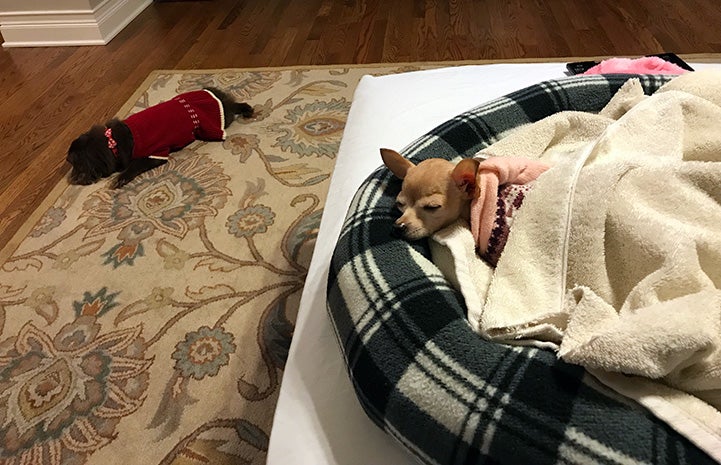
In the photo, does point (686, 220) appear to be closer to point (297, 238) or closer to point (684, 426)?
point (684, 426)

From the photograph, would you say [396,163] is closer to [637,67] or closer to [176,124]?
[637,67]

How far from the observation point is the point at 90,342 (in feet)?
3.94

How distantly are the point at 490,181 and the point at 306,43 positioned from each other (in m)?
2.03

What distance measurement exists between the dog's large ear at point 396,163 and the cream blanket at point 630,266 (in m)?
0.11

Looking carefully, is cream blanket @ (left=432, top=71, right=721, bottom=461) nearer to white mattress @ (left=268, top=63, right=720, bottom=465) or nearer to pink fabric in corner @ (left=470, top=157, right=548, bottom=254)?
pink fabric in corner @ (left=470, top=157, right=548, bottom=254)

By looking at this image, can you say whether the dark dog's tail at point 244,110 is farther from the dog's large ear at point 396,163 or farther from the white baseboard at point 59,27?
the dog's large ear at point 396,163

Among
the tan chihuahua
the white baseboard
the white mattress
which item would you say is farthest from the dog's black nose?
the white baseboard

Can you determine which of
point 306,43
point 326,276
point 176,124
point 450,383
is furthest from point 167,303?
point 306,43

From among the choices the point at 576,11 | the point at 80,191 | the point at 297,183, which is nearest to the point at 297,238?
the point at 297,183

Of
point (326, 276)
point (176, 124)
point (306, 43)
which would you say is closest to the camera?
point (326, 276)

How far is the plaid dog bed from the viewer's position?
1.51 ft

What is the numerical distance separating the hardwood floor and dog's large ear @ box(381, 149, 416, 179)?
4.73 feet

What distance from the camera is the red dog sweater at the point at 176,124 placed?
176 cm

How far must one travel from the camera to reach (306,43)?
2.56 metres
